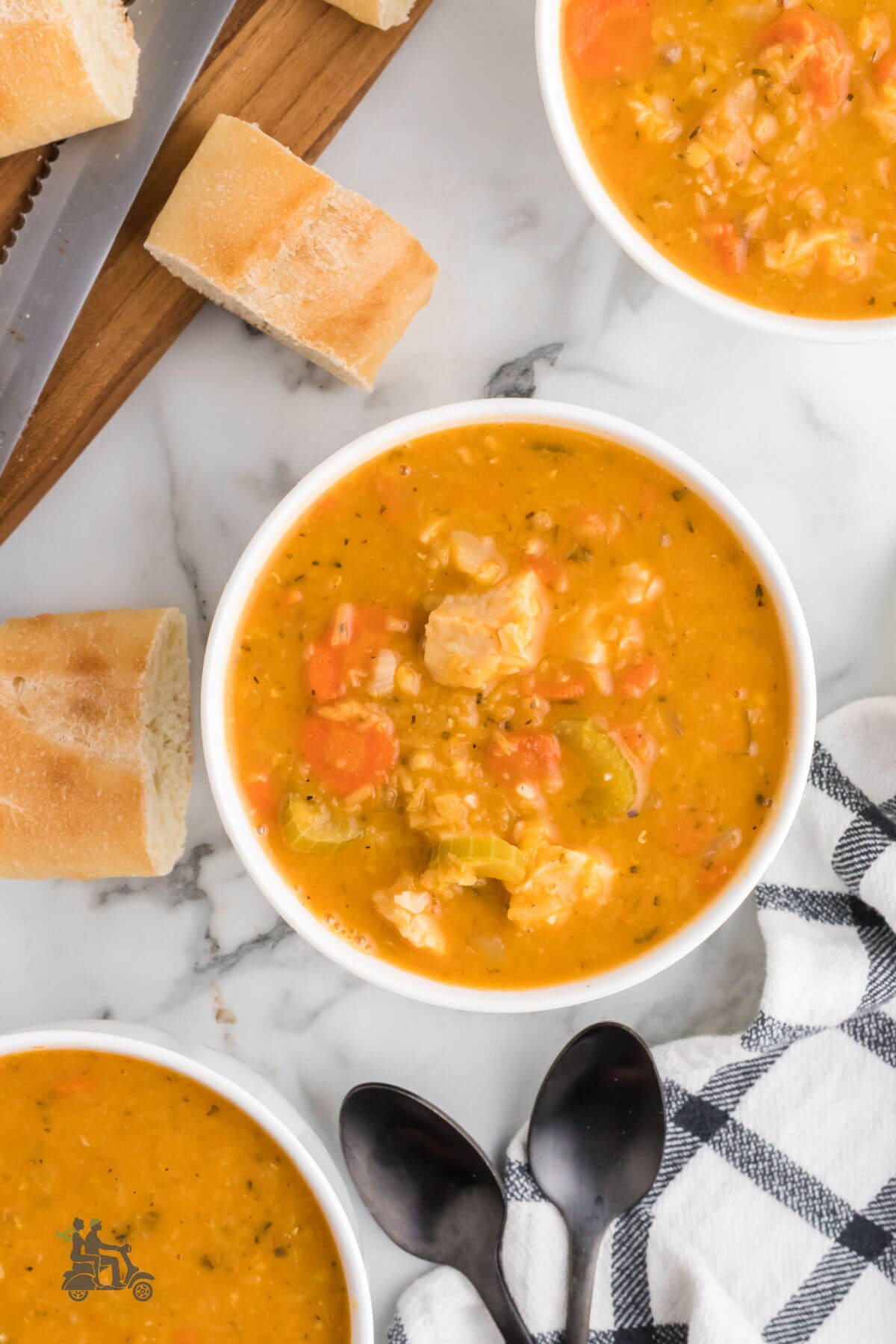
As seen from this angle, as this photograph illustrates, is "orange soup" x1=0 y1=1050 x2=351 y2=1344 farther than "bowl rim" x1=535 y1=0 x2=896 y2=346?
Yes

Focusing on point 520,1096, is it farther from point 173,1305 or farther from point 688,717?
point 688,717

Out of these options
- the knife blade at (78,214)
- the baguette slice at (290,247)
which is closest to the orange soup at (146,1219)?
the knife blade at (78,214)

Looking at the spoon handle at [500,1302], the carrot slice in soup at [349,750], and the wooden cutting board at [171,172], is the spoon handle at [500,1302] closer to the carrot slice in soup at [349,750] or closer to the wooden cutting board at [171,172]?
the carrot slice in soup at [349,750]

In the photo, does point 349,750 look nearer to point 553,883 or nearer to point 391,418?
point 553,883

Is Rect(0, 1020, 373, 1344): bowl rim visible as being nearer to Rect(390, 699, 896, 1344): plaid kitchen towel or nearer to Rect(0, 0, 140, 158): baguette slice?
Rect(390, 699, 896, 1344): plaid kitchen towel

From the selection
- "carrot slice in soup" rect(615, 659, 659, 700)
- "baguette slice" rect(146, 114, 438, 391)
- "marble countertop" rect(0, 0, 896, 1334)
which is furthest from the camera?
"marble countertop" rect(0, 0, 896, 1334)

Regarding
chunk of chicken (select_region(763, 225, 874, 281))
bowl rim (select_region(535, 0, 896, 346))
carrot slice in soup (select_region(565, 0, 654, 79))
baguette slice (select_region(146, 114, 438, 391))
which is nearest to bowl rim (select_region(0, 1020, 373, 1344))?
baguette slice (select_region(146, 114, 438, 391))
